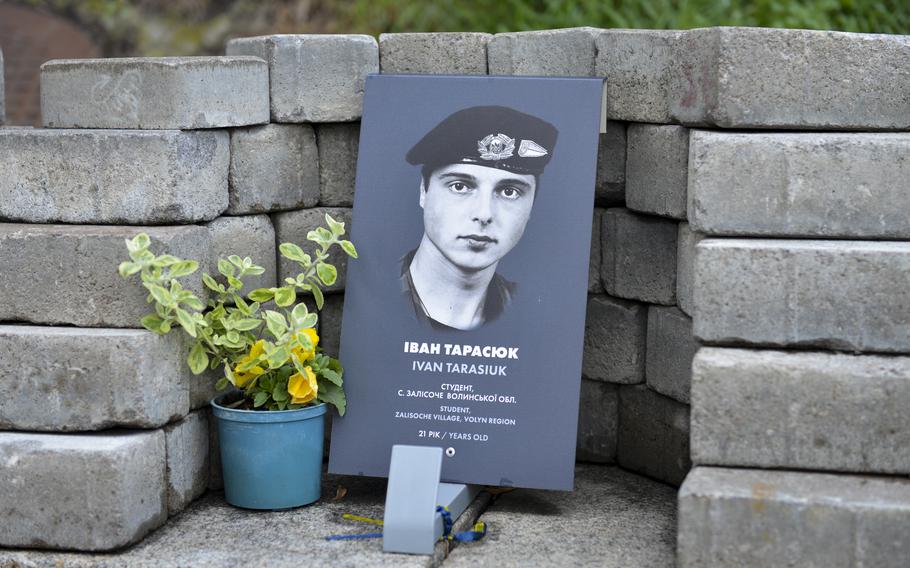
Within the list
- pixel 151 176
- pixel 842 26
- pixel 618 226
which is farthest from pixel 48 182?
pixel 842 26

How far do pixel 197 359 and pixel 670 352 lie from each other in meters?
1.53

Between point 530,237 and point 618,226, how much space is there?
0.48 meters

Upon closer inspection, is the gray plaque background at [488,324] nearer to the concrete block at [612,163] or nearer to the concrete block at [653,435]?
the concrete block at [612,163]

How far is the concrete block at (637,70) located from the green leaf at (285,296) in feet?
3.96

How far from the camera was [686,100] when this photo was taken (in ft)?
11.3

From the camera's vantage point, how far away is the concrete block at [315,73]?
3793 millimetres

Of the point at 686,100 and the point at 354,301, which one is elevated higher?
the point at 686,100

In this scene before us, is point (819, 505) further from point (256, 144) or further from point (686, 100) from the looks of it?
point (256, 144)

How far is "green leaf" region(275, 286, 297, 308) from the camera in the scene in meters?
3.46

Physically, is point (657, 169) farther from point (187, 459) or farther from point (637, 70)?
point (187, 459)

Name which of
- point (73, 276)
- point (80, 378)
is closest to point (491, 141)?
point (73, 276)

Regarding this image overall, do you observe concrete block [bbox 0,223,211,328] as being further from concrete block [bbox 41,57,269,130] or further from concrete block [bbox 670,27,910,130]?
concrete block [bbox 670,27,910,130]

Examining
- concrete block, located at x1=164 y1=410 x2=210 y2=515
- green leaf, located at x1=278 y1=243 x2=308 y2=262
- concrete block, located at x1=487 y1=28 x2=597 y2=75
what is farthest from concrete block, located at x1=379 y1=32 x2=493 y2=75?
concrete block, located at x1=164 y1=410 x2=210 y2=515

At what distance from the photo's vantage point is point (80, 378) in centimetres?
328
